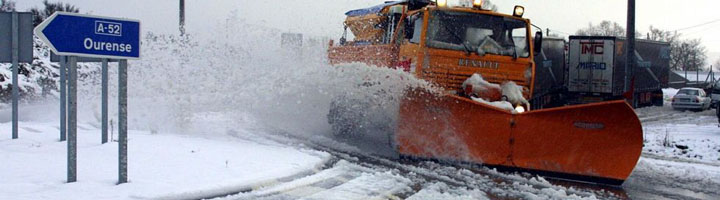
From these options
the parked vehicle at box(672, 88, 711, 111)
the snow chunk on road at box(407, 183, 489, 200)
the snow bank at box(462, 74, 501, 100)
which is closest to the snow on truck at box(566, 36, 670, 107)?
the parked vehicle at box(672, 88, 711, 111)

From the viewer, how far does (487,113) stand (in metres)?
7.58

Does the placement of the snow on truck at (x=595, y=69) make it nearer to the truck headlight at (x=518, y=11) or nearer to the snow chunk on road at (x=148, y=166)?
the truck headlight at (x=518, y=11)

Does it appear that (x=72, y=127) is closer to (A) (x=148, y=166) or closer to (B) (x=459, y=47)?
(A) (x=148, y=166)

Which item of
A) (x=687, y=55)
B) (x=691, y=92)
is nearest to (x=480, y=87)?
(x=691, y=92)

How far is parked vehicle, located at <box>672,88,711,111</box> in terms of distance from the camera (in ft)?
108

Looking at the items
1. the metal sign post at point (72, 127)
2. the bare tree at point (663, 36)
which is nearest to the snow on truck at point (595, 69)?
the metal sign post at point (72, 127)

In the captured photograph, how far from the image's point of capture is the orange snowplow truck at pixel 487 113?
7164 mm

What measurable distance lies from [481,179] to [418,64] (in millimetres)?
2212

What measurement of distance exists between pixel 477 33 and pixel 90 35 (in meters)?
5.61

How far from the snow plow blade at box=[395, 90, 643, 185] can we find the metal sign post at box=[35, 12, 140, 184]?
3.76m

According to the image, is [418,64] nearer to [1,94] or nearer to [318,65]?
[318,65]

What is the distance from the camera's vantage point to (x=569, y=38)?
22.6m

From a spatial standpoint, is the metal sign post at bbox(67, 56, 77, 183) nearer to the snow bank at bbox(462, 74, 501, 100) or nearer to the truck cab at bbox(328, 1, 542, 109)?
the truck cab at bbox(328, 1, 542, 109)

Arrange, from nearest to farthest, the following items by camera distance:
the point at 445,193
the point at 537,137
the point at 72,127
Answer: the point at 72,127 < the point at 445,193 < the point at 537,137
